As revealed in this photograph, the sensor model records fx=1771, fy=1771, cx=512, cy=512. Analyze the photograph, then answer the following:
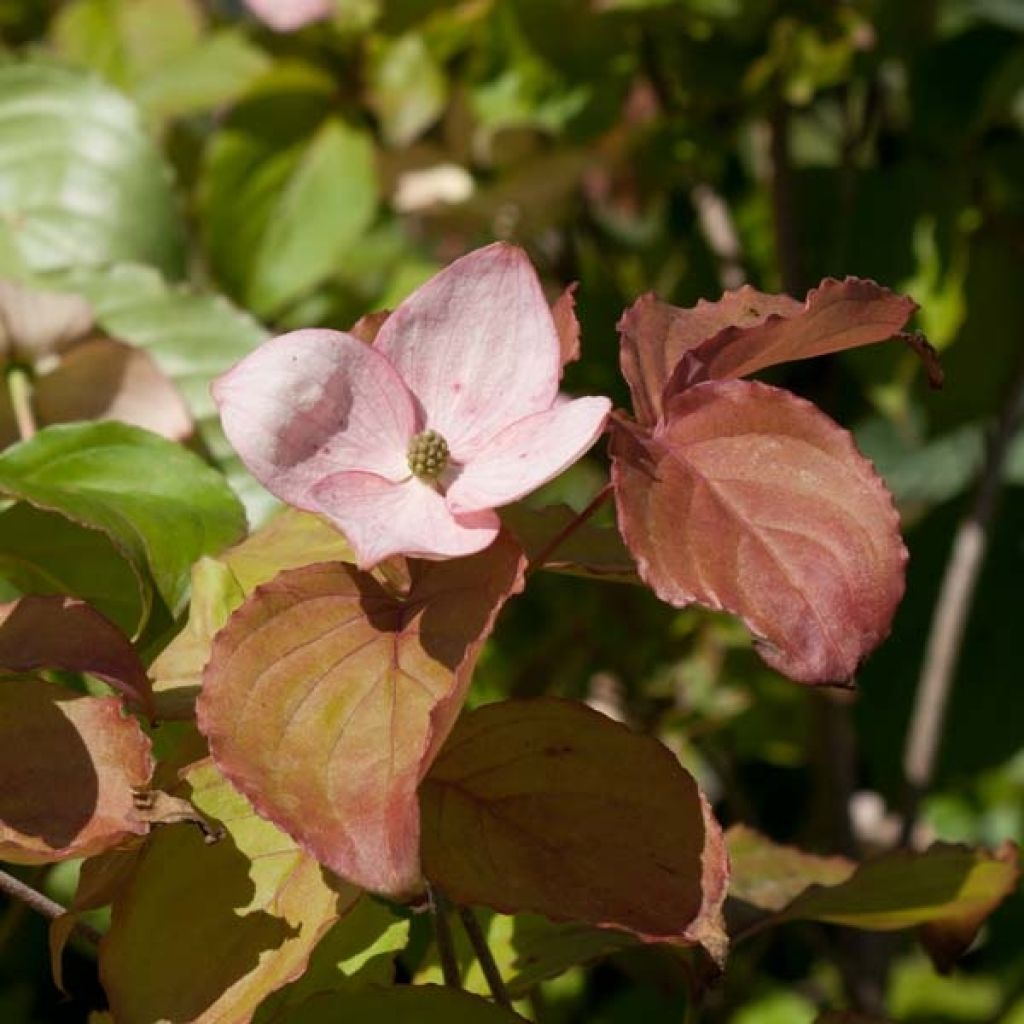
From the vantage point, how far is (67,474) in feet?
2.06

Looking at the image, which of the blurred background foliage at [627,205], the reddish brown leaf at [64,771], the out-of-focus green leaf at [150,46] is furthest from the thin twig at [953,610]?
the reddish brown leaf at [64,771]

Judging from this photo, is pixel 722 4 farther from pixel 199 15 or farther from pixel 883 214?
pixel 199 15

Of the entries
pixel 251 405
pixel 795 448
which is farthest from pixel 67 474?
pixel 795 448

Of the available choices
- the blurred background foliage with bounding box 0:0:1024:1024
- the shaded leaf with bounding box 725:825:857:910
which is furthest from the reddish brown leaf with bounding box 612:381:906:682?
the blurred background foliage with bounding box 0:0:1024:1024

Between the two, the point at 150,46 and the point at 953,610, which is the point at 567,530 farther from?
the point at 150,46

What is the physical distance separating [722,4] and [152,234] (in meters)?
0.38

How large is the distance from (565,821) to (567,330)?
0.15 metres

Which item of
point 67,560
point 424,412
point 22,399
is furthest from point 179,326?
point 424,412

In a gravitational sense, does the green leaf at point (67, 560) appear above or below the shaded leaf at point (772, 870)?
above

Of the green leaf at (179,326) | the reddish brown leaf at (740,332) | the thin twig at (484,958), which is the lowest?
the thin twig at (484,958)

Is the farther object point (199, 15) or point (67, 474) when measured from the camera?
point (199, 15)

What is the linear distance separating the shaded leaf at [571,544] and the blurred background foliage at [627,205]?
45 cm

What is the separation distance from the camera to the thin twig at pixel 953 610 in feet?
4.04

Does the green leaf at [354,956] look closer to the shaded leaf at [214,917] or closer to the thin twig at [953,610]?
the shaded leaf at [214,917]
